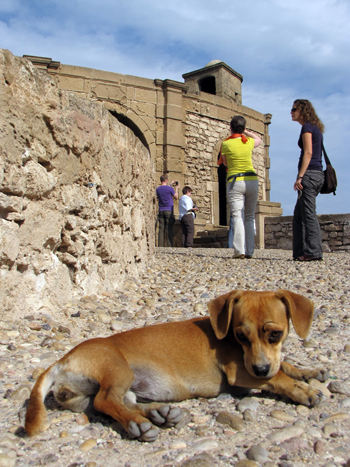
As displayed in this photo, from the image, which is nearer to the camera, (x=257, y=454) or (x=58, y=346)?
(x=257, y=454)

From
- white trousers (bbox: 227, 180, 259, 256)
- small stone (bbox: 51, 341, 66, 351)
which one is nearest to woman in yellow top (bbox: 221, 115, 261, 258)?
white trousers (bbox: 227, 180, 259, 256)

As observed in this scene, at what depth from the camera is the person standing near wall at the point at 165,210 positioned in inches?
469

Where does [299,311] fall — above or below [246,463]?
above

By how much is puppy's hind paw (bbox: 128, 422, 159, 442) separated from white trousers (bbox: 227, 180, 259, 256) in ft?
17.9

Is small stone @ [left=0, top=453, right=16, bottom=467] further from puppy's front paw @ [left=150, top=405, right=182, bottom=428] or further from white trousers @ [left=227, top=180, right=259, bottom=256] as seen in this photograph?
white trousers @ [left=227, top=180, right=259, bottom=256]

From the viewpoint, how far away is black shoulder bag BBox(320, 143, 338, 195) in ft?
21.5

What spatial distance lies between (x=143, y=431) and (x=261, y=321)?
2.51 feet

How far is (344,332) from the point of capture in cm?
327

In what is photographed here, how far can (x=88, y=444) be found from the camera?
167 centimetres

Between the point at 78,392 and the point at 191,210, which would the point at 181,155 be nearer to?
the point at 191,210

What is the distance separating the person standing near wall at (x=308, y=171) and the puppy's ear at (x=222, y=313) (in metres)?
4.66

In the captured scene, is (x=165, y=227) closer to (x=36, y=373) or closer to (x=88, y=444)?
(x=36, y=373)

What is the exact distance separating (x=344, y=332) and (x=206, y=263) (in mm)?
3949

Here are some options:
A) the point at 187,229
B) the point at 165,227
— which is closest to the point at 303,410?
the point at 187,229
